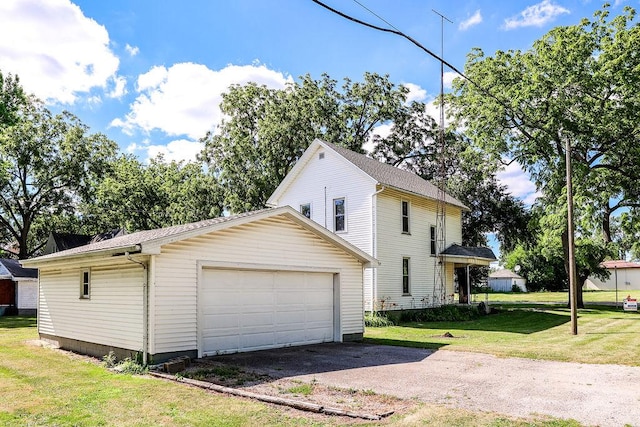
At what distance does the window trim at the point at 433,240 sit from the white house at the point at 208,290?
35.2 feet

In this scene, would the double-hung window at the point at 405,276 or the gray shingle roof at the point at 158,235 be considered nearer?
the gray shingle roof at the point at 158,235

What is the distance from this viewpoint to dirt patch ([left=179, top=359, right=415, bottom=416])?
784 centimetres

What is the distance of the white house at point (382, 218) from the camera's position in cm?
2280

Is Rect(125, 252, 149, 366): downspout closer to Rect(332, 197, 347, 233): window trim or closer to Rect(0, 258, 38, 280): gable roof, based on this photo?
Rect(332, 197, 347, 233): window trim

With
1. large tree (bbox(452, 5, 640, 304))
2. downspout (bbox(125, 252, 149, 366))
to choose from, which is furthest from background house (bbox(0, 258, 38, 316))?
large tree (bbox(452, 5, 640, 304))

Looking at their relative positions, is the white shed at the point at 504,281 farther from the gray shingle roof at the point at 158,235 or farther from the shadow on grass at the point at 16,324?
the gray shingle roof at the point at 158,235

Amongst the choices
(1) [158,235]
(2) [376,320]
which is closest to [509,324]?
(2) [376,320]

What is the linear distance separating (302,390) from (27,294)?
3128 centimetres

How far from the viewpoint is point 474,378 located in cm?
999

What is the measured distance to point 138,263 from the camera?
11375mm

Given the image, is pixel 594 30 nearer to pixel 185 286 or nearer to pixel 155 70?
pixel 155 70

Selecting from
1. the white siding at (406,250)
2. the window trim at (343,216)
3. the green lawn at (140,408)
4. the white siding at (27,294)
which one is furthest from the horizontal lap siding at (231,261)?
the white siding at (27,294)

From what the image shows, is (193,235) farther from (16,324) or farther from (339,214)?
(16,324)

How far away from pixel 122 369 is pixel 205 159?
97.2ft
